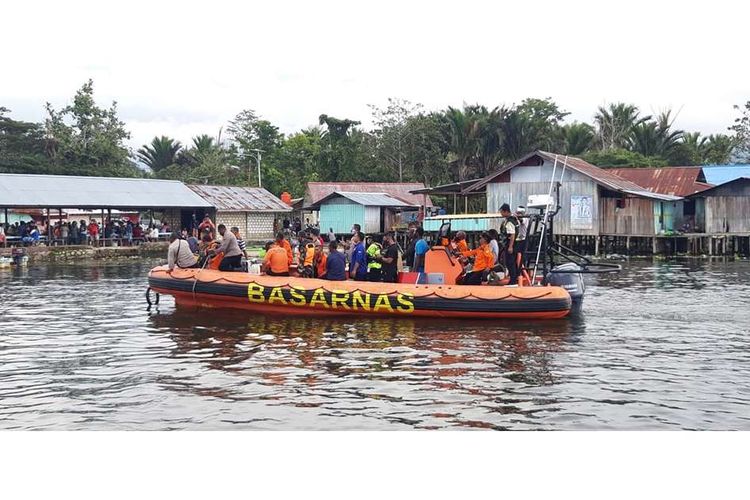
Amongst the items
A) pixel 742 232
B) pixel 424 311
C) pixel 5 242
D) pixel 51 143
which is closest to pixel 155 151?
pixel 51 143

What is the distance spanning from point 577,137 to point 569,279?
33.8m

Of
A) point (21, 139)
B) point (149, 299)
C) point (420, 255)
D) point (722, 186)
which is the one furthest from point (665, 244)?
point (21, 139)

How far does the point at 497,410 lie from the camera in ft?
25.4

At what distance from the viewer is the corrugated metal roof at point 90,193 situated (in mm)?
29375

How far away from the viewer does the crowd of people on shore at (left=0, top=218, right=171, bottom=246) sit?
29.7 m

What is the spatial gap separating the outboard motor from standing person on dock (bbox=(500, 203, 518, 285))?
561 millimetres

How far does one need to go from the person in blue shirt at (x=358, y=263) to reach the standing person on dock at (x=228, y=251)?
2.06 metres

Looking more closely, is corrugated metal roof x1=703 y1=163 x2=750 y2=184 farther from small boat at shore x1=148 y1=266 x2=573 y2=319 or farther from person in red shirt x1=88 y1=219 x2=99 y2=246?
small boat at shore x1=148 y1=266 x2=573 y2=319

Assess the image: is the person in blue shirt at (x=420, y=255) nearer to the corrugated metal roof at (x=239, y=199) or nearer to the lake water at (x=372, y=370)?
Result: the lake water at (x=372, y=370)

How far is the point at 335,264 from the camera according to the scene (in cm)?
1333

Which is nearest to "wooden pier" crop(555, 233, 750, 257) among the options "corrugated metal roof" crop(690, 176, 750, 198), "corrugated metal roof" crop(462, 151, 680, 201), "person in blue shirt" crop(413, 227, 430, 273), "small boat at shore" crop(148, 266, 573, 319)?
"corrugated metal roof" crop(690, 176, 750, 198)

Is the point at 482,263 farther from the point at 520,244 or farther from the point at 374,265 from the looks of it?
the point at 374,265

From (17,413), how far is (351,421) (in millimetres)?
3117

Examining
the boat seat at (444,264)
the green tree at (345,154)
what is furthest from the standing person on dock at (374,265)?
the green tree at (345,154)
